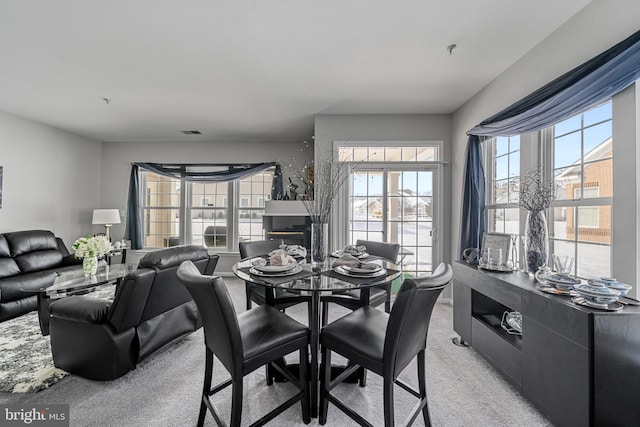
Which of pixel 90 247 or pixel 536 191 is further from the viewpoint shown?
pixel 90 247

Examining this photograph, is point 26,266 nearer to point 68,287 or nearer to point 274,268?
point 68,287

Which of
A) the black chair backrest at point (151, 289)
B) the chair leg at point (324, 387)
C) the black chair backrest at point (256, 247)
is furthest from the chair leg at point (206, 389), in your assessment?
the black chair backrest at point (256, 247)

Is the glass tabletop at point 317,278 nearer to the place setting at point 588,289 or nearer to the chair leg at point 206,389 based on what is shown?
the chair leg at point 206,389

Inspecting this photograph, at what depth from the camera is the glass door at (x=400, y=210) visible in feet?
12.5

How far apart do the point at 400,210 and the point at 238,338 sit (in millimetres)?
3027

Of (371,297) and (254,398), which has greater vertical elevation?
(371,297)

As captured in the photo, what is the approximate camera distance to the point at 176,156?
5.29 m

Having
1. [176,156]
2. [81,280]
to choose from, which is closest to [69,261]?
[81,280]

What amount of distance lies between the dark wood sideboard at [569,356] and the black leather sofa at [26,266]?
14.5 feet

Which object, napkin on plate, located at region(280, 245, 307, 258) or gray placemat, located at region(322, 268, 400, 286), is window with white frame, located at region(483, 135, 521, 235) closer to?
gray placemat, located at region(322, 268, 400, 286)

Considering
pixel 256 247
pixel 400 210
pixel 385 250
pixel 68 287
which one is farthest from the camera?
pixel 400 210

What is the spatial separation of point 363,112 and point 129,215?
480 centimetres

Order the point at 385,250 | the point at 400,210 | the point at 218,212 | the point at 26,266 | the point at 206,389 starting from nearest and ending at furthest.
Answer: the point at 206,389 → the point at 385,250 → the point at 26,266 → the point at 400,210 → the point at 218,212

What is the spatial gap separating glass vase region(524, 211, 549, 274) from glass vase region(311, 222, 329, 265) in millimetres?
1518
